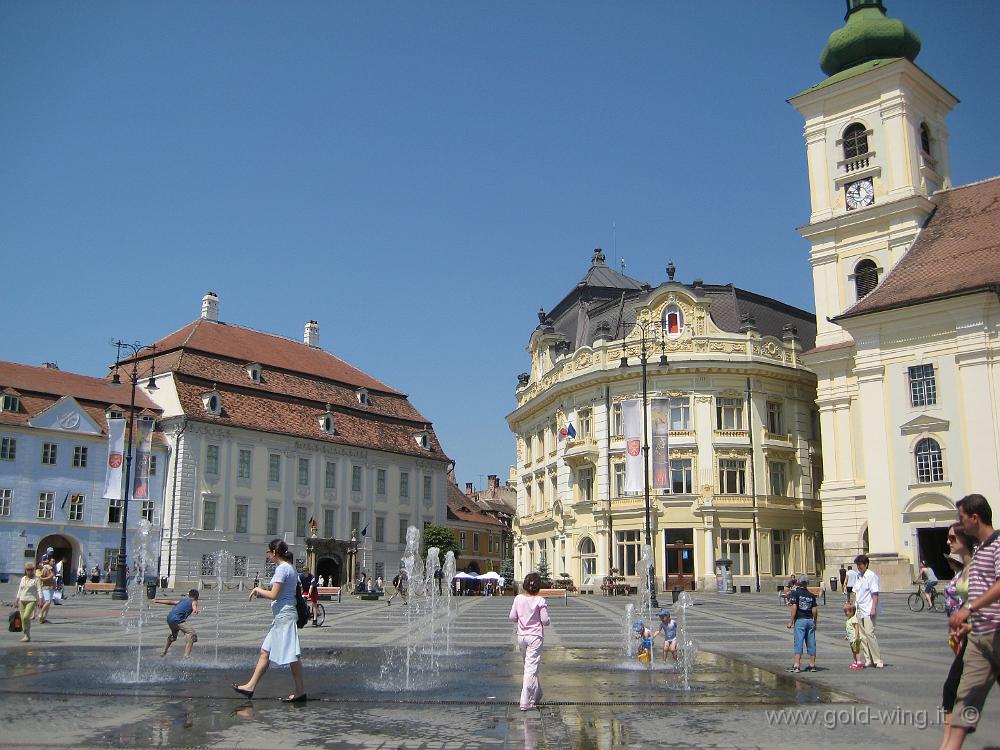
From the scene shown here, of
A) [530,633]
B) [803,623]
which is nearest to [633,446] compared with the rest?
[803,623]

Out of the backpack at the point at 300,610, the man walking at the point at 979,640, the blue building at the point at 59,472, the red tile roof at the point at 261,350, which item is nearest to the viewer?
the man walking at the point at 979,640

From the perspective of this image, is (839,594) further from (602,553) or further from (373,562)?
(373,562)

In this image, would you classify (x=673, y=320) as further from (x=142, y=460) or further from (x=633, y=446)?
(x=142, y=460)

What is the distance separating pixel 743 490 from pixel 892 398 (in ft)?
47.2

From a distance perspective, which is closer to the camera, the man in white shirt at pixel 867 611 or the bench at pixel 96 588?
the man in white shirt at pixel 867 611

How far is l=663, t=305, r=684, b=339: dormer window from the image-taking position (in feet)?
167

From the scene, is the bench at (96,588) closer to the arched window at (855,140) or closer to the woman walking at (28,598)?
the woman walking at (28,598)

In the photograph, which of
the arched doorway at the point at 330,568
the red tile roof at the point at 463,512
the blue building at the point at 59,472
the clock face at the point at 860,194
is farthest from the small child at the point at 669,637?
the red tile roof at the point at 463,512

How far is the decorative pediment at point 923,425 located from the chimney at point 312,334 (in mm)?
53030

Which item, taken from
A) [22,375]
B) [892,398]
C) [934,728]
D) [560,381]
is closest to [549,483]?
[560,381]

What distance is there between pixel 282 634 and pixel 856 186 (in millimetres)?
41258

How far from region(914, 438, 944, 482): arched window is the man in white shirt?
22.6 metres

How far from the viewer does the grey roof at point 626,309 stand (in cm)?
5212

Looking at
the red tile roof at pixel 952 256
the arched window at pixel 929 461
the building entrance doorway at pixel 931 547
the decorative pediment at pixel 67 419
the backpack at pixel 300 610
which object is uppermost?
the red tile roof at pixel 952 256
